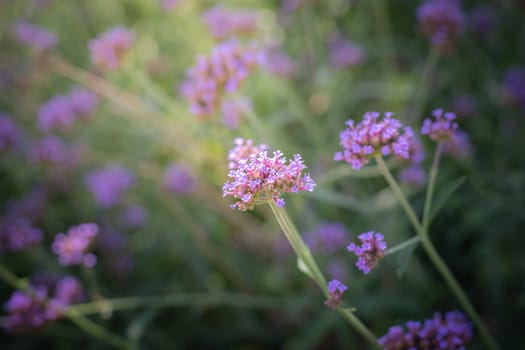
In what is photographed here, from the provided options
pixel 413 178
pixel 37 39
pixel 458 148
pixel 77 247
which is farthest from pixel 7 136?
pixel 458 148

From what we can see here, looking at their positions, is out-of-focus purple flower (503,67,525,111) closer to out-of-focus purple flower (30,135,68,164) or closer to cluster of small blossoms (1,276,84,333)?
cluster of small blossoms (1,276,84,333)

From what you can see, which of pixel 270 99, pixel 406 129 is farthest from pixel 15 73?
pixel 406 129

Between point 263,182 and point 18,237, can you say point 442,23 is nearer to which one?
point 263,182

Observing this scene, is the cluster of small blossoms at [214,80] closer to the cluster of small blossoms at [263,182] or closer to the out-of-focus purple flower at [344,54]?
the cluster of small blossoms at [263,182]

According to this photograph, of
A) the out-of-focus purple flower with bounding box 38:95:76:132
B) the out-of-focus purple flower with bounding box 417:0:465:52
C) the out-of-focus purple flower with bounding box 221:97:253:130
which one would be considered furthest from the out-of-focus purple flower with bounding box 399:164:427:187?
the out-of-focus purple flower with bounding box 38:95:76:132

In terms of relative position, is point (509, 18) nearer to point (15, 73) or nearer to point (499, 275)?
point (499, 275)

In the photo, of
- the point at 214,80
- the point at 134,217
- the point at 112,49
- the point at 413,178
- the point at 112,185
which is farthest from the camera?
the point at 134,217

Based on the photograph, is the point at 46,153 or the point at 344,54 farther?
the point at 344,54
